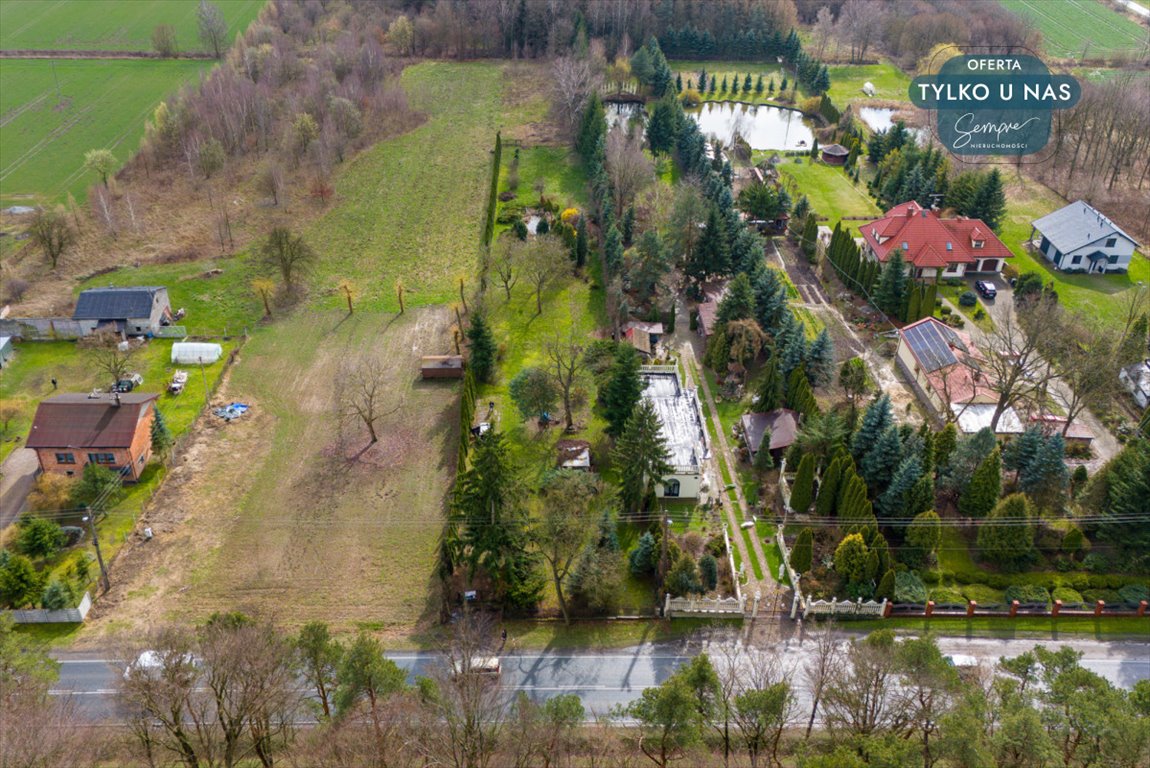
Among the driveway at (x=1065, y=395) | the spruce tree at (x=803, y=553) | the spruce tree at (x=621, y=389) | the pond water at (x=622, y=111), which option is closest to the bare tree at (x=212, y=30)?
the pond water at (x=622, y=111)

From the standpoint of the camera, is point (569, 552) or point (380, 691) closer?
point (380, 691)

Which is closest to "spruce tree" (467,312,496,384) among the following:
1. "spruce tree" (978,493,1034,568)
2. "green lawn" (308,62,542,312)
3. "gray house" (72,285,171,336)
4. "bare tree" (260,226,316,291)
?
"green lawn" (308,62,542,312)

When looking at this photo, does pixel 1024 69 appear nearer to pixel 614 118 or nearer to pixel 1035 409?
pixel 614 118

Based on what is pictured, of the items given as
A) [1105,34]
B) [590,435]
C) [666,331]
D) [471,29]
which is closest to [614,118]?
[471,29]

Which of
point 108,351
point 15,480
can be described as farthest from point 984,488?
point 108,351

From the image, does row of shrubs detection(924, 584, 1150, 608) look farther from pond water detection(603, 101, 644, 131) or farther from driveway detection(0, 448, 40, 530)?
pond water detection(603, 101, 644, 131)

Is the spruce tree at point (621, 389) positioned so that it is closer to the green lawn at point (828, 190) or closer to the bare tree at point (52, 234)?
the green lawn at point (828, 190)
